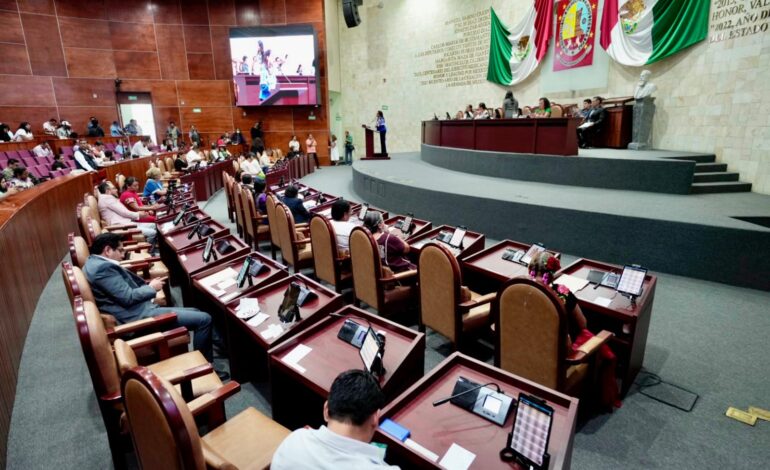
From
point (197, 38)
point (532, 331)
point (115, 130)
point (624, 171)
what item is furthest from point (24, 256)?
point (197, 38)

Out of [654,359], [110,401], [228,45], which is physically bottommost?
[654,359]

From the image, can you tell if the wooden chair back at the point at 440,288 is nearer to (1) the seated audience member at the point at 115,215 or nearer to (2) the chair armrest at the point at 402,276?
(2) the chair armrest at the point at 402,276

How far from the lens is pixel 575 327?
2.06 meters

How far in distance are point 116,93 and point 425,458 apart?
15.5 metres

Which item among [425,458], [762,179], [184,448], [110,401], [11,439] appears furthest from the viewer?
[762,179]

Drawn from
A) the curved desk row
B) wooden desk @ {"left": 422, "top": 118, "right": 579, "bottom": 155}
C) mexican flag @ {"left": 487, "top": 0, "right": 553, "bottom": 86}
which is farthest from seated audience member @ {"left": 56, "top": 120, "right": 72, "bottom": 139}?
mexican flag @ {"left": 487, "top": 0, "right": 553, "bottom": 86}

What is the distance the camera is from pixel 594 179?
19.0 ft

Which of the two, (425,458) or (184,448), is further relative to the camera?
(425,458)

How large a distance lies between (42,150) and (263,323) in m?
9.95

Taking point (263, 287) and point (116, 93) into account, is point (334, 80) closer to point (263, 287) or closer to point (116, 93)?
point (116, 93)

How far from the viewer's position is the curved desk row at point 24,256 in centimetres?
229

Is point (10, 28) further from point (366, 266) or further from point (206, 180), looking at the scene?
point (366, 266)

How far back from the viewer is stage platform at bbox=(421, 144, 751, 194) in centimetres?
521

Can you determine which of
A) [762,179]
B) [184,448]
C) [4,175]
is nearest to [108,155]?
[4,175]
